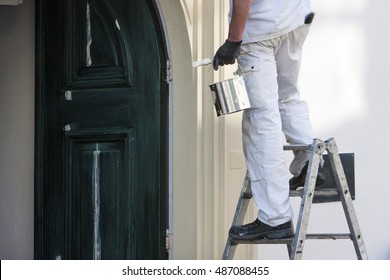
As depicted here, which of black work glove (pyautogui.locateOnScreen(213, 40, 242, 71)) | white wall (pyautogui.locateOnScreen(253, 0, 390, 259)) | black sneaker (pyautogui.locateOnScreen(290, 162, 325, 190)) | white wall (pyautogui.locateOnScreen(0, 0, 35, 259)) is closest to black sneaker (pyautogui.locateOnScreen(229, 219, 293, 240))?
black sneaker (pyautogui.locateOnScreen(290, 162, 325, 190))

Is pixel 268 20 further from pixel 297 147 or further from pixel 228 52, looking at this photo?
pixel 297 147

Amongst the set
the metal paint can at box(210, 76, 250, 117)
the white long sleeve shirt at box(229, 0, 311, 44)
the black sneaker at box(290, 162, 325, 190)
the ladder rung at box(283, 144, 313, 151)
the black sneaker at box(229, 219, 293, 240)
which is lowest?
the black sneaker at box(229, 219, 293, 240)

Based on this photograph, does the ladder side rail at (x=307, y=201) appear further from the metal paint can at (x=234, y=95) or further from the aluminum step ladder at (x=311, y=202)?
the metal paint can at (x=234, y=95)

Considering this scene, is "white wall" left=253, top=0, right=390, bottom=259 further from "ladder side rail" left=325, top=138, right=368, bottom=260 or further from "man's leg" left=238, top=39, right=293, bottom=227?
"man's leg" left=238, top=39, right=293, bottom=227

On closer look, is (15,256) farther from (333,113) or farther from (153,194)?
(333,113)

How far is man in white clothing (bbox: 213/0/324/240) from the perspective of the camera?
4816 millimetres

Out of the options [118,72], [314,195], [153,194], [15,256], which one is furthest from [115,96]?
[314,195]

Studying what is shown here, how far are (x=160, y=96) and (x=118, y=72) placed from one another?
0.35m

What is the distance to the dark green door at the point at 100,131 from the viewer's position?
6254 mm

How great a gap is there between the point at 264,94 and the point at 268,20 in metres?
0.33

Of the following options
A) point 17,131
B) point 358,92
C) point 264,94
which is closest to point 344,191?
point 264,94

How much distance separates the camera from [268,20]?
489 centimetres

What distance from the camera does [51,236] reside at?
6.65m

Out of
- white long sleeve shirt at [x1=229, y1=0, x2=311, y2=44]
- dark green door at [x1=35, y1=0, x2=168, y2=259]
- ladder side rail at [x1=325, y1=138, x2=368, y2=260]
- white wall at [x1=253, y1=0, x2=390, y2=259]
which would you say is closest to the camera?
white long sleeve shirt at [x1=229, y1=0, x2=311, y2=44]
